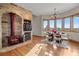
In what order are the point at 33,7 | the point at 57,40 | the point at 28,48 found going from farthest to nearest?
the point at 57,40, the point at 28,48, the point at 33,7

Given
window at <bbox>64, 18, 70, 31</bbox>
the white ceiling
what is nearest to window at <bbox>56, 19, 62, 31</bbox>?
window at <bbox>64, 18, 70, 31</bbox>

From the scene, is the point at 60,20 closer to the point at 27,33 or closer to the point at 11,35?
the point at 27,33

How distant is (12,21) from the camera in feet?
9.75

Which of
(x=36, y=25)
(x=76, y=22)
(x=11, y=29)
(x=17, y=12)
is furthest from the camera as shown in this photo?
(x=36, y=25)

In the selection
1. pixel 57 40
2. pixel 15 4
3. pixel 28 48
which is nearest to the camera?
pixel 15 4

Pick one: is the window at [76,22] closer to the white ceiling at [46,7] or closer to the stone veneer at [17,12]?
the white ceiling at [46,7]

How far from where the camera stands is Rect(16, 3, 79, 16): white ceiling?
9.11 feet

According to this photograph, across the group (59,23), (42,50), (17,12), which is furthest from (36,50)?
(17,12)

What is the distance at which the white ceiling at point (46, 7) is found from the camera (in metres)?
2.78

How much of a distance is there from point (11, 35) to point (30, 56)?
0.87 metres

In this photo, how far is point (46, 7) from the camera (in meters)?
2.95

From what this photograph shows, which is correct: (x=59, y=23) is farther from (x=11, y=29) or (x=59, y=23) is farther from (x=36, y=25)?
(x=11, y=29)

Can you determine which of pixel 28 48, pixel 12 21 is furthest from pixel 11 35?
pixel 28 48

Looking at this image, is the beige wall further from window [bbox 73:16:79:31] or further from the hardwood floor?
window [bbox 73:16:79:31]
